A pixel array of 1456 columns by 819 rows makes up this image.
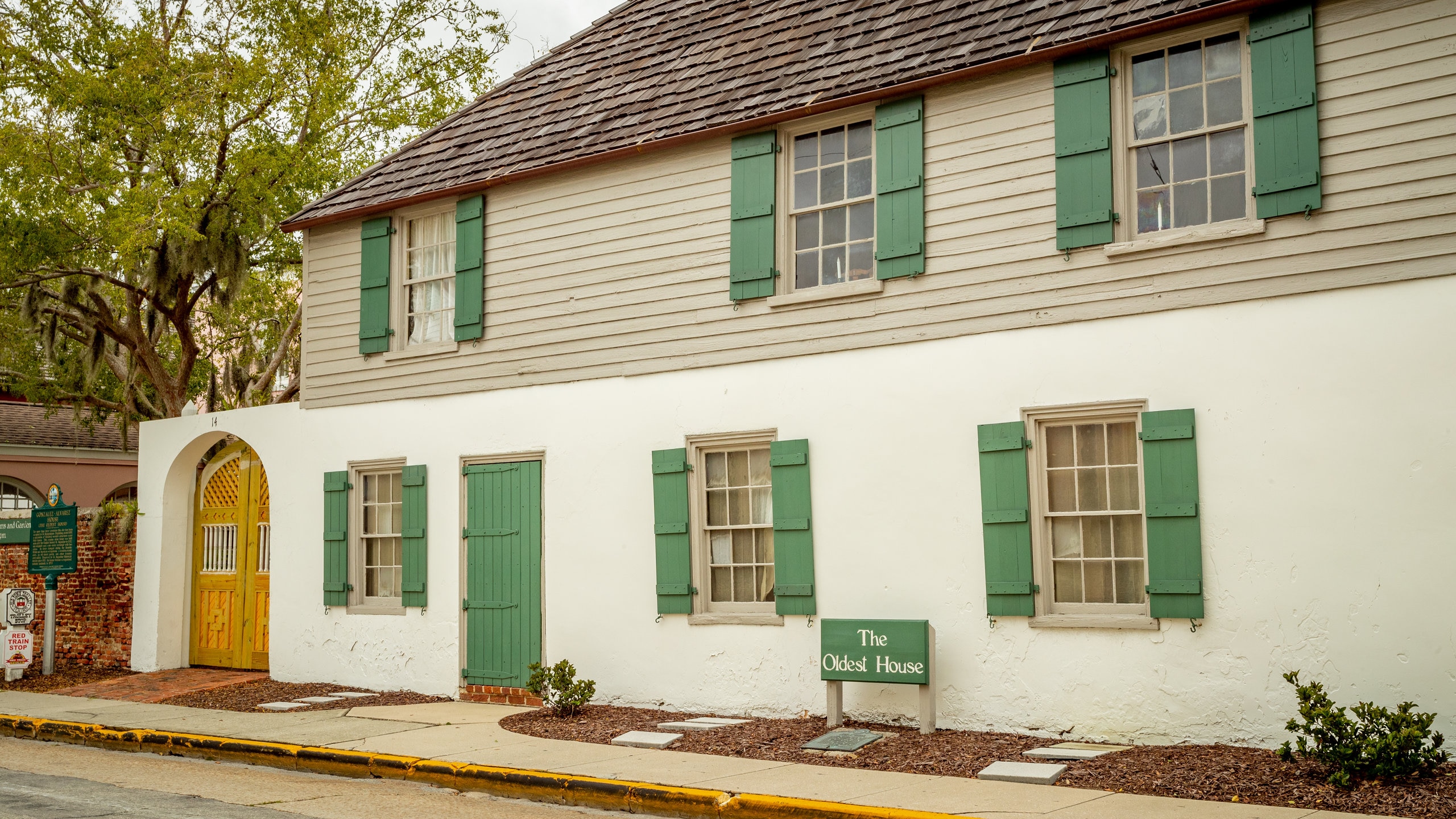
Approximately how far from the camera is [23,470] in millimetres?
28422

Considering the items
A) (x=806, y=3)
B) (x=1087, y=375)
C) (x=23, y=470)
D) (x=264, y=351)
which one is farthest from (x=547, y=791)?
(x=23, y=470)

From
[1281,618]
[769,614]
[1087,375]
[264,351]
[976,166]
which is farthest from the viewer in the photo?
[264,351]

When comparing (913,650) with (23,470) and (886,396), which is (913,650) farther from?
(23,470)

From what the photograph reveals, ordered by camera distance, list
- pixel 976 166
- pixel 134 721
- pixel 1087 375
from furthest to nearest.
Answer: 1. pixel 134 721
2. pixel 976 166
3. pixel 1087 375

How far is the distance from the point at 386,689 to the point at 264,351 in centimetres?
1412

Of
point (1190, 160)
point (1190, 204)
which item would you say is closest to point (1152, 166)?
point (1190, 160)

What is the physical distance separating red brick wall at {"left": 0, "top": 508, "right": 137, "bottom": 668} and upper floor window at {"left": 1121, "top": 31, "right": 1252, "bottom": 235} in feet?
42.6

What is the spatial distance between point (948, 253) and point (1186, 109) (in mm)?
2063

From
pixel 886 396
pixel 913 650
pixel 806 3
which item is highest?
pixel 806 3

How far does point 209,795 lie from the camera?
8406mm

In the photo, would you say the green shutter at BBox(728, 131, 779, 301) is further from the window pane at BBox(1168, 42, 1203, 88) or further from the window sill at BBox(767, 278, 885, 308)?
the window pane at BBox(1168, 42, 1203, 88)

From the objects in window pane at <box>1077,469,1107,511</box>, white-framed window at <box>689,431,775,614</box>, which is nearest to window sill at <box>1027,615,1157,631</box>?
window pane at <box>1077,469,1107,511</box>

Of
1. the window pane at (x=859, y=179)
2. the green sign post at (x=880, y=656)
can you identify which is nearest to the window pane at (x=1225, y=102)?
the window pane at (x=859, y=179)

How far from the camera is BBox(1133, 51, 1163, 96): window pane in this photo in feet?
30.3
